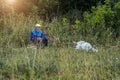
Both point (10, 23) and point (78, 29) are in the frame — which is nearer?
point (10, 23)

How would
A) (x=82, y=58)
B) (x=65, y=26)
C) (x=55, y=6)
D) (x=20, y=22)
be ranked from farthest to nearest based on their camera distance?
(x=55, y=6) → (x=65, y=26) → (x=20, y=22) → (x=82, y=58)

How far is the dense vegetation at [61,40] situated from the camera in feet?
21.9

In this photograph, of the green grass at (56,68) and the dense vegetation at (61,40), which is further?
the dense vegetation at (61,40)

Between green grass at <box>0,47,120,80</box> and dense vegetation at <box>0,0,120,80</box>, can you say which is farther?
dense vegetation at <box>0,0,120,80</box>

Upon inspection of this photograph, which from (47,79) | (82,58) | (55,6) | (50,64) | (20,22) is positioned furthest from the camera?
(55,6)

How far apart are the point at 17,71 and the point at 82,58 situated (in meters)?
1.62

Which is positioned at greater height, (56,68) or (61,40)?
(56,68)

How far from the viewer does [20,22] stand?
1570 cm

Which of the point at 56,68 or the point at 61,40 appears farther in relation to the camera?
the point at 61,40

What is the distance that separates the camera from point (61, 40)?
13.4 m

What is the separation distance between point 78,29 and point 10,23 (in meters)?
3.11

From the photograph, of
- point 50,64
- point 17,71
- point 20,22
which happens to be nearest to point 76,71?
point 50,64

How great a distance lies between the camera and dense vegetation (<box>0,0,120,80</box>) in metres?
6.66

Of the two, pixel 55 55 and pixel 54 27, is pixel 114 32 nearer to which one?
pixel 54 27
